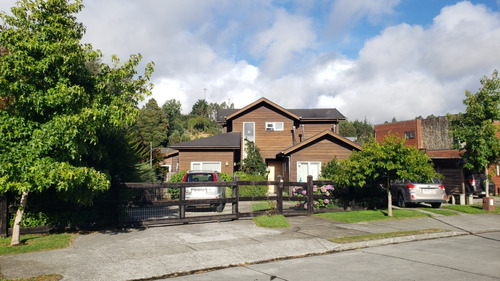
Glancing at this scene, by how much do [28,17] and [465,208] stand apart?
18.5m

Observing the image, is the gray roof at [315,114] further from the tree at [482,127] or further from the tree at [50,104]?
the tree at [50,104]

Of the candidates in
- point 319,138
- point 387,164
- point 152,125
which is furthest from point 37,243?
point 152,125

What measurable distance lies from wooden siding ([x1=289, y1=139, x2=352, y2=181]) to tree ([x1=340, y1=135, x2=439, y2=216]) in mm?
10595

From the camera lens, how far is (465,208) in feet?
59.0

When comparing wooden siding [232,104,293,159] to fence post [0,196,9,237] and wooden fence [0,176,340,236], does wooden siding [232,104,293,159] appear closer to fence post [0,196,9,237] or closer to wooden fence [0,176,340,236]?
wooden fence [0,176,340,236]

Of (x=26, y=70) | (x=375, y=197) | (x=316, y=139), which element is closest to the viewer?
(x=26, y=70)

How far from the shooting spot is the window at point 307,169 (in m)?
26.0

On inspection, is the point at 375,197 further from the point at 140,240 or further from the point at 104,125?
the point at 104,125

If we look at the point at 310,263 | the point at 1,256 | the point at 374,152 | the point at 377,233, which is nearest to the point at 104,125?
the point at 1,256

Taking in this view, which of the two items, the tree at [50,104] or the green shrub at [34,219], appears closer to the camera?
the tree at [50,104]

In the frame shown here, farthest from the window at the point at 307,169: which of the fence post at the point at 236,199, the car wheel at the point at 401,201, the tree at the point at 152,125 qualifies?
the tree at the point at 152,125

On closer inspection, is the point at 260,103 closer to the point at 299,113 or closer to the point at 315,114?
the point at 299,113

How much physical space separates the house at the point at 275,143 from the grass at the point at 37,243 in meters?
17.1

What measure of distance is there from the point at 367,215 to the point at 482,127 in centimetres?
844
